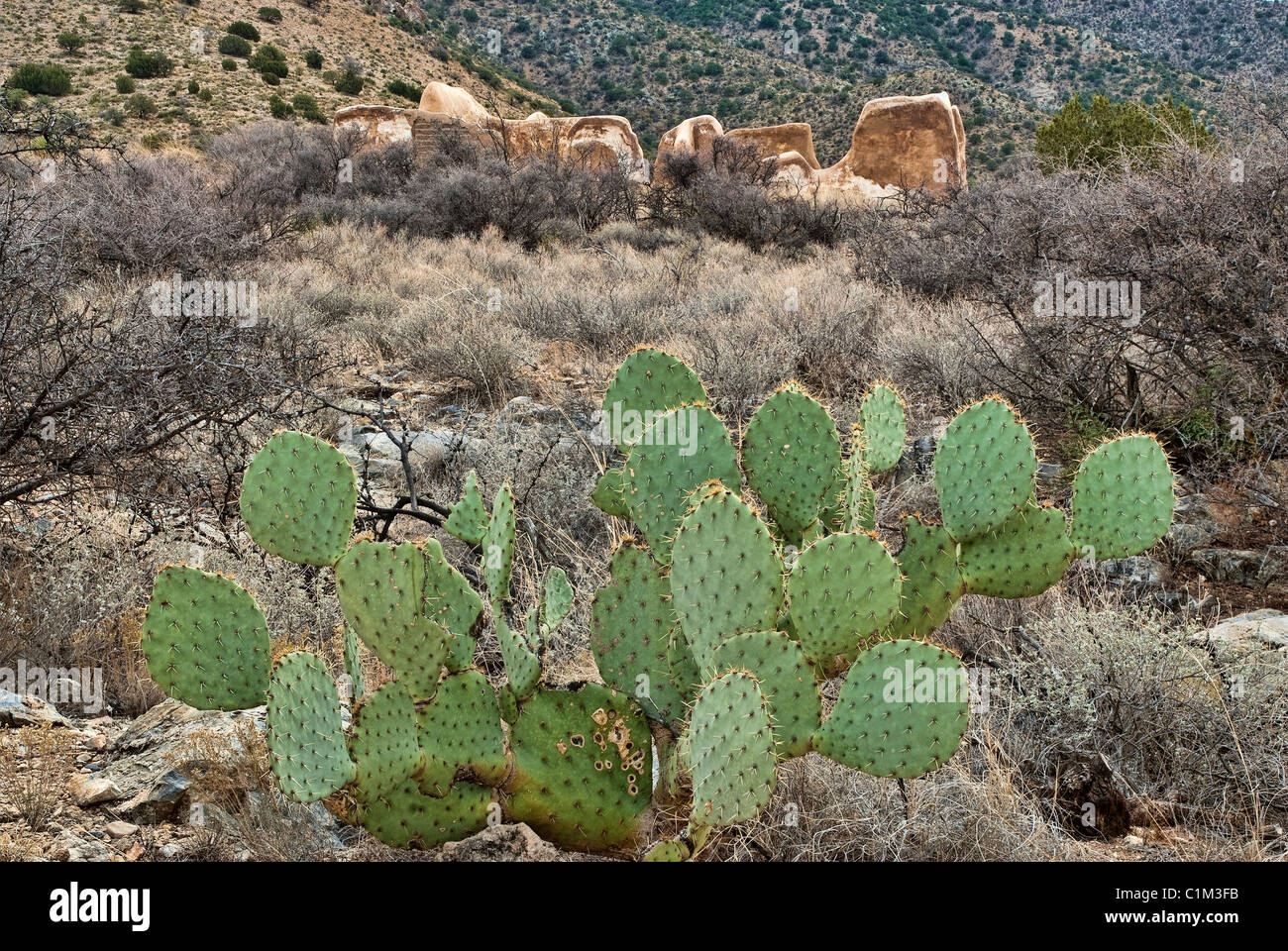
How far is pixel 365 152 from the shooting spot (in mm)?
19547

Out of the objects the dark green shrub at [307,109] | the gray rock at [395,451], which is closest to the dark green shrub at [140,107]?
the dark green shrub at [307,109]

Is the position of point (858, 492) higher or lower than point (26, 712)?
higher

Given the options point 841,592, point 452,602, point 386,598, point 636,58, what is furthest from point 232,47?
point 841,592

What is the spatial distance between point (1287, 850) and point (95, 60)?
3597 cm

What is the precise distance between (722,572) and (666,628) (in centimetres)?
37

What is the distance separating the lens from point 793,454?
7.82 feet

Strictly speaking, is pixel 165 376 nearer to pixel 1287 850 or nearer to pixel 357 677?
pixel 357 677

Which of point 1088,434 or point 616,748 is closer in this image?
point 616,748

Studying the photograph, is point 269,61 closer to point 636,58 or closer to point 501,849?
point 636,58

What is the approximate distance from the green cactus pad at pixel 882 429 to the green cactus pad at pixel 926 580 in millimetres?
267

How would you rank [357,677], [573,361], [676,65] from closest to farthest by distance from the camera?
[357,677] → [573,361] → [676,65]

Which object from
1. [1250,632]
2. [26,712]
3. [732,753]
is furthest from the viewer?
[1250,632]

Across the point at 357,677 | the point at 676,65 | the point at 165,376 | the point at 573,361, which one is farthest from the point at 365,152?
the point at 676,65

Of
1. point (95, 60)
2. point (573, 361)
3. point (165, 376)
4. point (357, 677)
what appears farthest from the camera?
point (95, 60)
